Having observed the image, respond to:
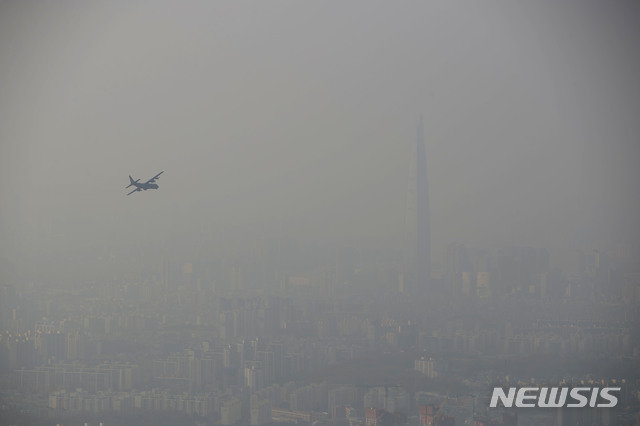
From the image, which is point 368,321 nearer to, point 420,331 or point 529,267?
point 420,331

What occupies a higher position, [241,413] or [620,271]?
[620,271]

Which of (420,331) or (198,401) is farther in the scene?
(420,331)

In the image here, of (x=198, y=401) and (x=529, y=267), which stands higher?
(x=529, y=267)

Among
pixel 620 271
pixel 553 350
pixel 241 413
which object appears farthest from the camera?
pixel 620 271

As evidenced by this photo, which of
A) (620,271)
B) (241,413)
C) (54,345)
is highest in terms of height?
(620,271)

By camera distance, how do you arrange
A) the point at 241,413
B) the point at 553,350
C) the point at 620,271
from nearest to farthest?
the point at 241,413
the point at 553,350
the point at 620,271

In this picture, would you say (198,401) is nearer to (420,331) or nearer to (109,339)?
(109,339)

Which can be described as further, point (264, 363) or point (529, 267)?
point (529, 267)

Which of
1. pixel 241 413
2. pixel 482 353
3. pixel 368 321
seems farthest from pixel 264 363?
pixel 482 353

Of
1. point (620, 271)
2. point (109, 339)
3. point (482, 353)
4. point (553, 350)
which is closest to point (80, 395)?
point (109, 339)
